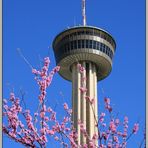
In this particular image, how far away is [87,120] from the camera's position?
252 ft

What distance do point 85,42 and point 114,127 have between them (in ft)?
226

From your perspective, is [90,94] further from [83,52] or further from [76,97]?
[83,52]

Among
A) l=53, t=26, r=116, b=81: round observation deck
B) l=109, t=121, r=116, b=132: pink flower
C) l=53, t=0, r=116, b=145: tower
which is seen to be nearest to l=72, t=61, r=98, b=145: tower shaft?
l=53, t=0, r=116, b=145: tower

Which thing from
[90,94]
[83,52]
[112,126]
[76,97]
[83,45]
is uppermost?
[83,45]

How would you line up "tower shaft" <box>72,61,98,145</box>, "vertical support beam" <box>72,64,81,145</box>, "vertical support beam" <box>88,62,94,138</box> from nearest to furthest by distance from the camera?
"vertical support beam" <box>88,62,94,138</box>, "tower shaft" <box>72,61,98,145</box>, "vertical support beam" <box>72,64,81,145</box>

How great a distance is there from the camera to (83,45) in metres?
81.1

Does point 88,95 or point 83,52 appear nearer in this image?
point 88,95

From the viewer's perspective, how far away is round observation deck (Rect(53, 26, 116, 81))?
264 ft

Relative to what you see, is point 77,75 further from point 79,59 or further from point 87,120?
point 87,120

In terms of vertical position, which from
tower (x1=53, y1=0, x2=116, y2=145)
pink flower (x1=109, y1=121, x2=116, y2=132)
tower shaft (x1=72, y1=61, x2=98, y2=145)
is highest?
tower (x1=53, y1=0, x2=116, y2=145)

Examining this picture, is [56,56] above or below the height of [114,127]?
above

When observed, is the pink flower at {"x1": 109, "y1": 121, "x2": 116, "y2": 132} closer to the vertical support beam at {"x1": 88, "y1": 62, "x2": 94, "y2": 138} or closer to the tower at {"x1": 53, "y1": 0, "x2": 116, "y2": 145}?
the vertical support beam at {"x1": 88, "y1": 62, "x2": 94, "y2": 138}

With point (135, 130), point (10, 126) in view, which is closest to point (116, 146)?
point (135, 130)

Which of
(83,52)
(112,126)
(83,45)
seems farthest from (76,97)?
(112,126)
